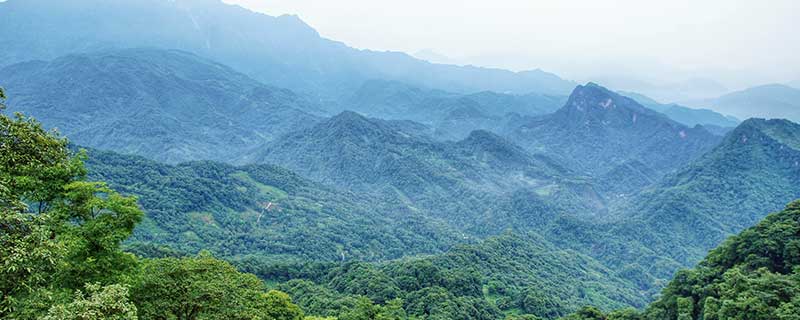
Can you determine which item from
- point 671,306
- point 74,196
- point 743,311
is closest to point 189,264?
point 74,196

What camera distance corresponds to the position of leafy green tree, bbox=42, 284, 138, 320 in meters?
15.0

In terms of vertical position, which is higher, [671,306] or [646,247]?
[671,306]

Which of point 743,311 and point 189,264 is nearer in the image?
point 189,264

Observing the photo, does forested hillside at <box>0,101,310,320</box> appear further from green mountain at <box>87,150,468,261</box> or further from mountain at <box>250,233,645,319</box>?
green mountain at <box>87,150,468,261</box>

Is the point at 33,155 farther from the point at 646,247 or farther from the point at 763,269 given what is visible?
the point at 646,247

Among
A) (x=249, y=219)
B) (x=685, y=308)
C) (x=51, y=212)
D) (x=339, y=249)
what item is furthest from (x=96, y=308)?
(x=249, y=219)

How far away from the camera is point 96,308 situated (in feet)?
52.2

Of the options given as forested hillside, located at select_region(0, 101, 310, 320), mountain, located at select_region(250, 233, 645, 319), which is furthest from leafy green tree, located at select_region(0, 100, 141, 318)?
mountain, located at select_region(250, 233, 645, 319)

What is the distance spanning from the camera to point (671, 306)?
58062mm

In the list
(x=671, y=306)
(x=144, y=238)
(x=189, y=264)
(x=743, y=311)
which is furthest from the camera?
(x=144, y=238)

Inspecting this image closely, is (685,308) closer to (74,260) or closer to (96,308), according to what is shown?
(96,308)

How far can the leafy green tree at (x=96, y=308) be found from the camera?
15.0 meters

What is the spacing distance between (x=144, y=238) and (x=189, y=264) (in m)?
118

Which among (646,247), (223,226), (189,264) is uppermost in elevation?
(189,264)
